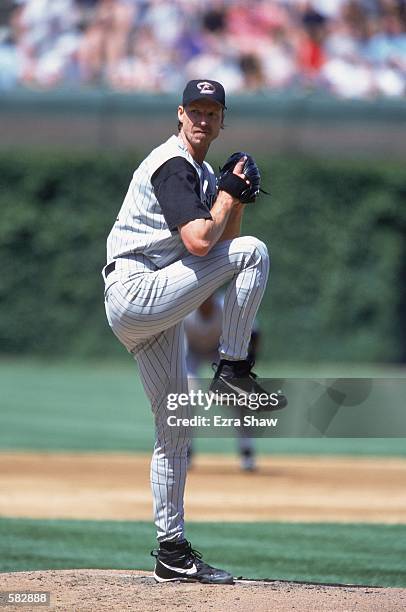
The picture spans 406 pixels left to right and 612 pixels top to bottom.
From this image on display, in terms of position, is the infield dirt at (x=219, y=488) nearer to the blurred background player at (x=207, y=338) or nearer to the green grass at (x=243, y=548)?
the blurred background player at (x=207, y=338)

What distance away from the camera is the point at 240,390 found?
14.4 feet

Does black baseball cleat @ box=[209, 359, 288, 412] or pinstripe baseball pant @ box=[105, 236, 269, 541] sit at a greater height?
pinstripe baseball pant @ box=[105, 236, 269, 541]

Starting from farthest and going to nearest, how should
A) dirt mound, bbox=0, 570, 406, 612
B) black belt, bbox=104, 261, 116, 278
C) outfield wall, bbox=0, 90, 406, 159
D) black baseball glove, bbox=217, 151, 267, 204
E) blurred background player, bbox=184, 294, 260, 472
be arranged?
outfield wall, bbox=0, 90, 406, 159, blurred background player, bbox=184, 294, 260, 472, black belt, bbox=104, 261, 116, 278, black baseball glove, bbox=217, 151, 267, 204, dirt mound, bbox=0, 570, 406, 612

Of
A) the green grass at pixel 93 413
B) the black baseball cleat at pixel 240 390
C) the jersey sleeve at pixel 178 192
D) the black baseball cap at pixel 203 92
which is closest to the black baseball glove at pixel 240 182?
the jersey sleeve at pixel 178 192

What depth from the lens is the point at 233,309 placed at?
440 centimetres

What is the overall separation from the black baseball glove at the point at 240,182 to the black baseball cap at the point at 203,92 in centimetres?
25

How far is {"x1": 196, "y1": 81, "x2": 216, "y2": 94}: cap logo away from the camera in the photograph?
439cm

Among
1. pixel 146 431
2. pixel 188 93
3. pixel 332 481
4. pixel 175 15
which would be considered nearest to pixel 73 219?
pixel 175 15

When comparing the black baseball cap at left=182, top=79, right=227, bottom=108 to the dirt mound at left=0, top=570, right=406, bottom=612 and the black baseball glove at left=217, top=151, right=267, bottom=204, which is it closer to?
the black baseball glove at left=217, top=151, right=267, bottom=204

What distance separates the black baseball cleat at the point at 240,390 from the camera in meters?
4.40

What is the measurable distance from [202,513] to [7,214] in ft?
36.3

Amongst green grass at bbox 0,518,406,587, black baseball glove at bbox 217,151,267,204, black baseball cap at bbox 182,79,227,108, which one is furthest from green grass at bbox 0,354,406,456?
black baseball cap at bbox 182,79,227,108

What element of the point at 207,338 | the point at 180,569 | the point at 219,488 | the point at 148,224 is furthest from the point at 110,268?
the point at 207,338

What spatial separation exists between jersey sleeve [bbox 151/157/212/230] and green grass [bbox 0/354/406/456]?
6.84 m
